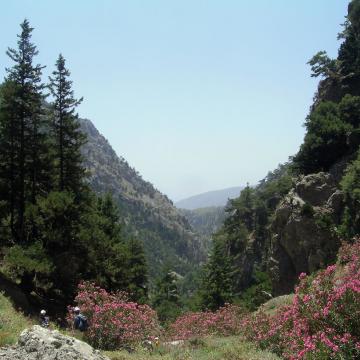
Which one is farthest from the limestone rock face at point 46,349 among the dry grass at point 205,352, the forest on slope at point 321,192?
the forest on slope at point 321,192

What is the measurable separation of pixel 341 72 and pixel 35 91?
3966 cm

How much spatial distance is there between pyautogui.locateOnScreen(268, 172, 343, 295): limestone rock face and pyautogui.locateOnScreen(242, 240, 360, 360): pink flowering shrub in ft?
73.9

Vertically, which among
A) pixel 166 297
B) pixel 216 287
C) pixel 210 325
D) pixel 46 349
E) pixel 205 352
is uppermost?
pixel 46 349

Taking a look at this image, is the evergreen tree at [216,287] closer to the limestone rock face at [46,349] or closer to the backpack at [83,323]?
the backpack at [83,323]

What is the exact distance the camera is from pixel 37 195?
31.3 metres

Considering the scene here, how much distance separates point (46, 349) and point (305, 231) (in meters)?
31.2

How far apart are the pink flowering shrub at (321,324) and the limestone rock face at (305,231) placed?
73.9 ft

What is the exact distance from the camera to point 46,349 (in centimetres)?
965

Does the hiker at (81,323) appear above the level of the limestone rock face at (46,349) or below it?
below

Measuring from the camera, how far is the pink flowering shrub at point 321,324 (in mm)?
10039

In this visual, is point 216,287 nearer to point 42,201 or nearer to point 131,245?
point 131,245

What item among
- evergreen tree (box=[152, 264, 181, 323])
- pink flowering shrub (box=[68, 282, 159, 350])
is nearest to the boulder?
pink flowering shrub (box=[68, 282, 159, 350])

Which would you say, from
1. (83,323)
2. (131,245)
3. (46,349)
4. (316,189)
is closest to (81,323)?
(83,323)

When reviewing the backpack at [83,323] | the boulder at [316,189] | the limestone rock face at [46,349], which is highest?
the boulder at [316,189]
